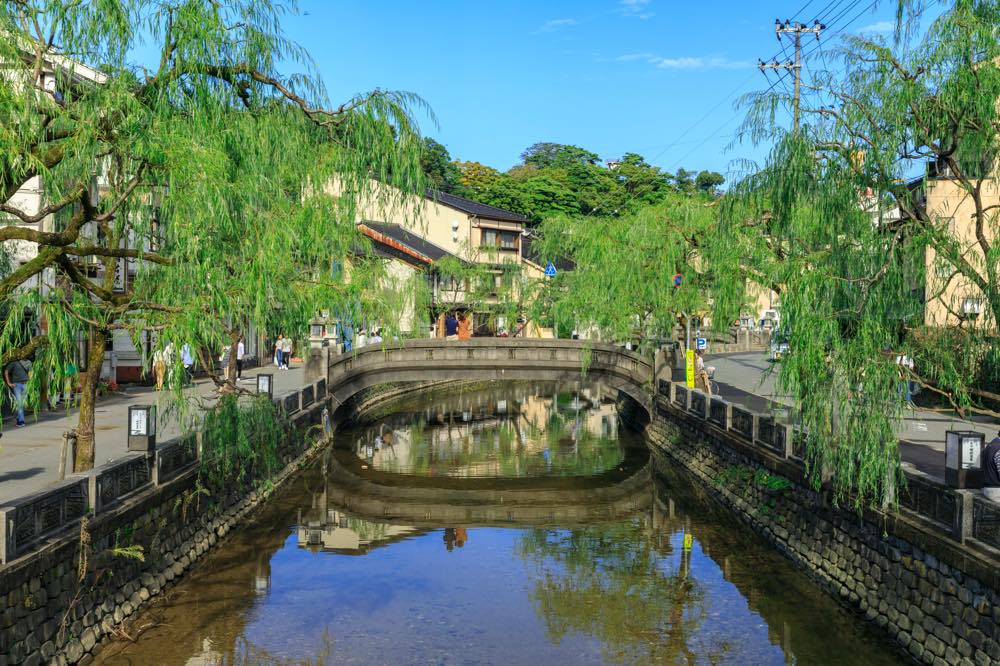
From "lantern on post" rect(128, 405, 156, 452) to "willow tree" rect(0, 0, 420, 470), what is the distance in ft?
2.35

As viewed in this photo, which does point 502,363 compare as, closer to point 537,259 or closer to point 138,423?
point 138,423

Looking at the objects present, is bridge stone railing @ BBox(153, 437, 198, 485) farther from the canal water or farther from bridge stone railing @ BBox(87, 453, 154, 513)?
the canal water

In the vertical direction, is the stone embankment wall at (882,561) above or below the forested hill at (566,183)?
below

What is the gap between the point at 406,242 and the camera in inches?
2093

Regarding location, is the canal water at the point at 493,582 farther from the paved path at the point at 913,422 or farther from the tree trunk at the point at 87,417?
the paved path at the point at 913,422

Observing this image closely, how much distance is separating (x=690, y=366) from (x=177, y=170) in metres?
22.0

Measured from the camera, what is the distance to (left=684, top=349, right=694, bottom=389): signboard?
29.7 metres

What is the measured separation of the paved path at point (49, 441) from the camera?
15.3 metres

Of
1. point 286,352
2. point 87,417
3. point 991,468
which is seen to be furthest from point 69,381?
point 286,352

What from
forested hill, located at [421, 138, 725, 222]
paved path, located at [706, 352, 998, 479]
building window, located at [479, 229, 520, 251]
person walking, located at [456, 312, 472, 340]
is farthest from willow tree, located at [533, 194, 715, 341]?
forested hill, located at [421, 138, 725, 222]

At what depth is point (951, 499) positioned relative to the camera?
40.3 feet

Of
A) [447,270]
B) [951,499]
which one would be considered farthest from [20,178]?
[447,270]

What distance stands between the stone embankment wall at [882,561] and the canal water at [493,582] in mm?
418

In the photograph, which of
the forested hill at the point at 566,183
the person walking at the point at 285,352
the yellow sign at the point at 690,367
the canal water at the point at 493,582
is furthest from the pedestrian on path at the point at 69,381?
the forested hill at the point at 566,183
